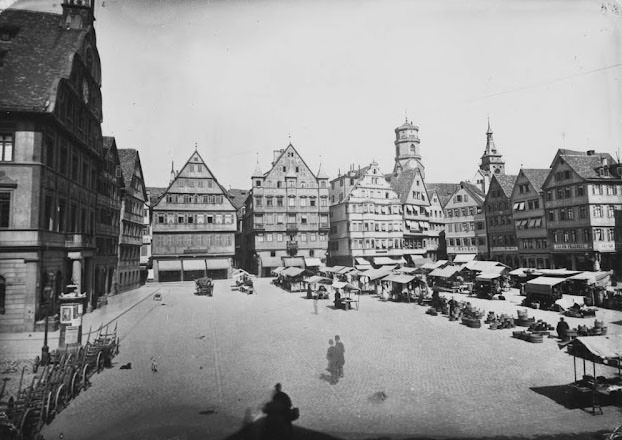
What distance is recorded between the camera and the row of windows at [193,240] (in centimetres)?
4906

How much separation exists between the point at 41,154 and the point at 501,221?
53480 millimetres

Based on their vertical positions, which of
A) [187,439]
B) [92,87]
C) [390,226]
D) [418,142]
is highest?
[418,142]

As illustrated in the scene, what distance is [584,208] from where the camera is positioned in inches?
1624

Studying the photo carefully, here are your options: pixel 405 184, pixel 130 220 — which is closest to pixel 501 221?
pixel 405 184

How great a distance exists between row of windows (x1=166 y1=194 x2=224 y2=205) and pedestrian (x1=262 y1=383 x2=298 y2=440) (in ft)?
144

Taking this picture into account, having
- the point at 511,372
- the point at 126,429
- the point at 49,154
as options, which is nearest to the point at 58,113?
the point at 49,154

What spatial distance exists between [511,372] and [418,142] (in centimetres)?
7902

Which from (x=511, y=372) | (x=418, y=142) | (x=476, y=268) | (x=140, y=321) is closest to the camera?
(x=511, y=372)

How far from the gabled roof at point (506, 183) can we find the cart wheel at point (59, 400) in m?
55.2

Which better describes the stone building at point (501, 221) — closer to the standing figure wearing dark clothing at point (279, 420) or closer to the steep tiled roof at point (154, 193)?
the steep tiled roof at point (154, 193)

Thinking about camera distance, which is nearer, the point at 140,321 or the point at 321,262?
the point at 140,321

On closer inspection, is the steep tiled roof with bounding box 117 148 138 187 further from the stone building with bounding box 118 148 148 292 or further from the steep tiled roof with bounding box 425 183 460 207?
the steep tiled roof with bounding box 425 183 460 207

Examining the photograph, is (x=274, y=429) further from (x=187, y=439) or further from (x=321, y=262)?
(x=321, y=262)

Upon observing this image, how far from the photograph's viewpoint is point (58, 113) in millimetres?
21281
